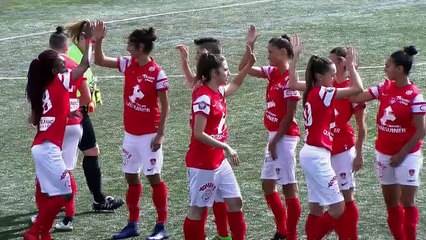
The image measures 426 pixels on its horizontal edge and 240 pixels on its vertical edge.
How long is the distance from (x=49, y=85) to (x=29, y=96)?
0.69 feet

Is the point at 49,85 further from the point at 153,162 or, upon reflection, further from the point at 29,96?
the point at 153,162

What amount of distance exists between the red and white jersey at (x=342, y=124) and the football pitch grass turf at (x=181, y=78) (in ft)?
3.41

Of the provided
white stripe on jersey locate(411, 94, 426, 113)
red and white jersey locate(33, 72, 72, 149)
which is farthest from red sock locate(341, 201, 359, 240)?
red and white jersey locate(33, 72, 72, 149)

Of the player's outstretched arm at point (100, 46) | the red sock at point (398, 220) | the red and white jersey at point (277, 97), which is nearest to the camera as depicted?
the red sock at point (398, 220)

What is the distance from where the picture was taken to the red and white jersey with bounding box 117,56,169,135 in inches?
368

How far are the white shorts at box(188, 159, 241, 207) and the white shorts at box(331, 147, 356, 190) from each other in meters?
0.96

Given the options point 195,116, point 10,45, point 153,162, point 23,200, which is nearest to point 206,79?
point 195,116

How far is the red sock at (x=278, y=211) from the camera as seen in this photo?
30.6 feet

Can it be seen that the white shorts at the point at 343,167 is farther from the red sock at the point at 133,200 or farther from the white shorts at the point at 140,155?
the red sock at the point at 133,200

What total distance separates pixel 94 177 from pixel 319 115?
118 inches

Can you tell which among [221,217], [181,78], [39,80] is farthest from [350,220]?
[181,78]

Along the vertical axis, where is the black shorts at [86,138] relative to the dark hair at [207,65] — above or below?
below

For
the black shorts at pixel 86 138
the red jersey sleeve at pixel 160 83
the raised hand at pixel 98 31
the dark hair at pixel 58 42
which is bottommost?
the black shorts at pixel 86 138

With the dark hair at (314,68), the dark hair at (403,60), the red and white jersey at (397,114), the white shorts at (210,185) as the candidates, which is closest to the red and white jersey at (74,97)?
the white shorts at (210,185)
